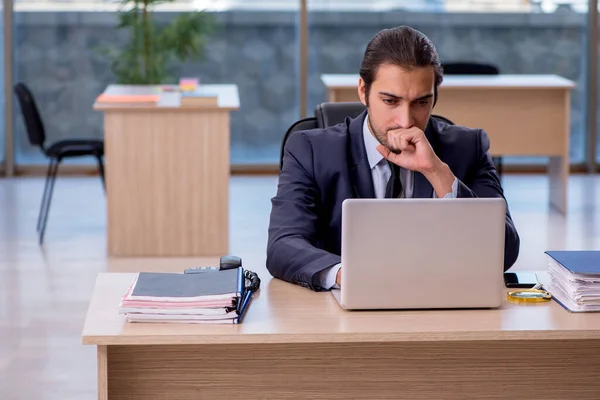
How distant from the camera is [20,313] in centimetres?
450

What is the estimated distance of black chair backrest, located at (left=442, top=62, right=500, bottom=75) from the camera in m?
7.04

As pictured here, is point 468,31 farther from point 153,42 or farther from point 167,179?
point 167,179

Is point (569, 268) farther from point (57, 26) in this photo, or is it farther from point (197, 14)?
point (57, 26)

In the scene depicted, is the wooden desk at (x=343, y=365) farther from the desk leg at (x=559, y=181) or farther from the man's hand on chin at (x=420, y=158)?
the desk leg at (x=559, y=181)

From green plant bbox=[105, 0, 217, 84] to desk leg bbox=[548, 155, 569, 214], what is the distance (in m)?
2.62

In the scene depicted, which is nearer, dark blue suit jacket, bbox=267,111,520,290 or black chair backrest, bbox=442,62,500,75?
dark blue suit jacket, bbox=267,111,520,290

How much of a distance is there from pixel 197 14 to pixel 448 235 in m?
5.79

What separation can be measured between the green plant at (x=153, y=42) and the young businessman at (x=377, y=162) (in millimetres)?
4813

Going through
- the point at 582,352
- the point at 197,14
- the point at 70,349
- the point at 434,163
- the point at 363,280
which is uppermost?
the point at 197,14

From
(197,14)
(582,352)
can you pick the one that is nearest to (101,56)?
(197,14)

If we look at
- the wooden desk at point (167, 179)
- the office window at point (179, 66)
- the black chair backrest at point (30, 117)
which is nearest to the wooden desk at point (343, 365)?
the wooden desk at point (167, 179)

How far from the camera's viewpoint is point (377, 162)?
2.57 metres

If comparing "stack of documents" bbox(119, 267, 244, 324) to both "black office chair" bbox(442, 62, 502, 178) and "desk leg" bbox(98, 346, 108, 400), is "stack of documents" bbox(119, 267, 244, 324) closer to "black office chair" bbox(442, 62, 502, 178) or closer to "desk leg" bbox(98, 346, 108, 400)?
"desk leg" bbox(98, 346, 108, 400)

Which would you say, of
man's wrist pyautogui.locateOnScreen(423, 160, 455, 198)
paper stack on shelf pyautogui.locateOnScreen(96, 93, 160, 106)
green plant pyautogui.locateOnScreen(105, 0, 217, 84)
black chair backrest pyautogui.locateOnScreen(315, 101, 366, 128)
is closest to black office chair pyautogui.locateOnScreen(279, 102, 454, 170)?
black chair backrest pyautogui.locateOnScreen(315, 101, 366, 128)
